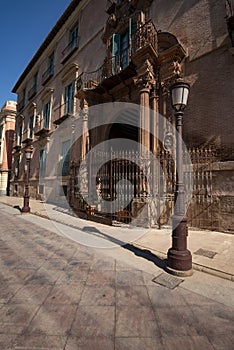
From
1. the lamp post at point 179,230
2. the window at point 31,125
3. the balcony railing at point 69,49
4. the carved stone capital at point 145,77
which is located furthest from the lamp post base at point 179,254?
the window at point 31,125

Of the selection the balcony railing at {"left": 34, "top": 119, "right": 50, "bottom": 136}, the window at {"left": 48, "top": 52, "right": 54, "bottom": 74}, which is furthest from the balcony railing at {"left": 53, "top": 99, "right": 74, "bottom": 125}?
the window at {"left": 48, "top": 52, "right": 54, "bottom": 74}

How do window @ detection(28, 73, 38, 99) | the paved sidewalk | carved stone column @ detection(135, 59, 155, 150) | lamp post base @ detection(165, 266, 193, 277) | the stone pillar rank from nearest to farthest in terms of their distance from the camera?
lamp post base @ detection(165, 266, 193, 277) → the paved sidewalk → the stone pillar → carved stone column @ detection(135, 59, 155, 150) → window @ detection(28, 73, 38, 99)

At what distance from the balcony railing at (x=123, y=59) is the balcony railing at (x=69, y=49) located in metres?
3.17

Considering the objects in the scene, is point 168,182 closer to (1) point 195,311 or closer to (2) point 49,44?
(1) point 195,311

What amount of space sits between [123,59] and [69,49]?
26.6ft

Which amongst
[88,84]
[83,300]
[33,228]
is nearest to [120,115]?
[88,84]

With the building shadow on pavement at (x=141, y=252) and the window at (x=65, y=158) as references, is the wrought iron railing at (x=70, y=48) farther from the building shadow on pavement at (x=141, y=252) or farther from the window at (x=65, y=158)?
the building shadow on pavement at (x=141, y=252)

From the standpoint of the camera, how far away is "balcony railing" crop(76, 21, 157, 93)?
7805mm

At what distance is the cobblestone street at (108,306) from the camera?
71.9 inches

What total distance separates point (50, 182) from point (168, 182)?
11513 millimetres

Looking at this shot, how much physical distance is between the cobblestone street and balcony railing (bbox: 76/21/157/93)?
7.93 meters

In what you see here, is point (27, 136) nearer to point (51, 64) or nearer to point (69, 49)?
point (51, 64)

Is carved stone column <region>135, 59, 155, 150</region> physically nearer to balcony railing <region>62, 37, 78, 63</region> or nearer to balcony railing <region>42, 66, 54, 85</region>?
balcony railing <region>62, 37, 78, 63</region>

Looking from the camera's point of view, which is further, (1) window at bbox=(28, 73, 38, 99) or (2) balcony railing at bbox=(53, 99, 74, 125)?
(1) window at bbox=(28, 73, 38, 99)
